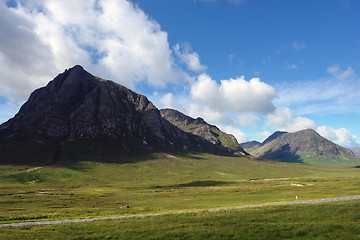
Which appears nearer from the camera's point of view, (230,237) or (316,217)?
(230,237)

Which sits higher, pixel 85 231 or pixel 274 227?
pixel 274 227

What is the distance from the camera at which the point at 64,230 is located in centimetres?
3591

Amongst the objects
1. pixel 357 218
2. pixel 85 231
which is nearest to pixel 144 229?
pixel 85 231

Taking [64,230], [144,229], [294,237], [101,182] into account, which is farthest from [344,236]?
[101,182]

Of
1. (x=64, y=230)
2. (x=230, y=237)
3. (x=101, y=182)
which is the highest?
→ (x=230, y=237)

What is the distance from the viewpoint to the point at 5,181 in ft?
556

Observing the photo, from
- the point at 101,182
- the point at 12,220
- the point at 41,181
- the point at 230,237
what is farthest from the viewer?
the point at 101,182

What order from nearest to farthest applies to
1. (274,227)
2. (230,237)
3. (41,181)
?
(230,237) → (274,227) → (41,181)

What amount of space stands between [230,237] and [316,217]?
18.9 metres

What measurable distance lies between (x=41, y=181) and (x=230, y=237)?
654 feet

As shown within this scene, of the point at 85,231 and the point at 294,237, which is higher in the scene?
the point at 294,237

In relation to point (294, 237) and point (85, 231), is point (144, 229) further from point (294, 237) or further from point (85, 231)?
point (294, 237)

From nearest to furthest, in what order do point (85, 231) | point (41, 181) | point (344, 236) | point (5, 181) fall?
point (344, 236) < point (85, 231) < point (5, 181) < point (41, 181)

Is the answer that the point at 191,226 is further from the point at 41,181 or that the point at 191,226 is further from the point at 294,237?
the point at 41,181
